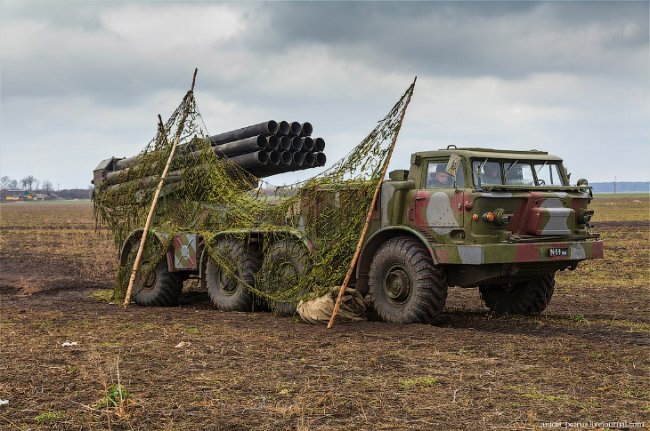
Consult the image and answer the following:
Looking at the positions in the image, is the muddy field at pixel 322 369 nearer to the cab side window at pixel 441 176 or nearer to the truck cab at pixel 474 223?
the truck cab at pixel 474 223

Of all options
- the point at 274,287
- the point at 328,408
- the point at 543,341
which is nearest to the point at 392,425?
the point at 328,408

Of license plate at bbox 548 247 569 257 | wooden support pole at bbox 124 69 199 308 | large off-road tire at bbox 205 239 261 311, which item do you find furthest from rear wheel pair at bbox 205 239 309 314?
license plate at bbox 548 247 569 257

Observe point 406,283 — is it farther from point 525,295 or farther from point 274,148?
point 274,148

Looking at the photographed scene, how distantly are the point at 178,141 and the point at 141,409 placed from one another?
28.2ft

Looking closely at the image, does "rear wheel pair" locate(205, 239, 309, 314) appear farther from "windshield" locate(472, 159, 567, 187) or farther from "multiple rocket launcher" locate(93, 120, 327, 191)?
"windshield" locate(472, 159, 567, 187)

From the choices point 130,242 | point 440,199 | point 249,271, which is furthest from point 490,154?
point 130,242

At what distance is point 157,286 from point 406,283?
214 inches

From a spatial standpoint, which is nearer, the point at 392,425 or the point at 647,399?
the point at 392,425

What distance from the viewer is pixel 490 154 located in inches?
429

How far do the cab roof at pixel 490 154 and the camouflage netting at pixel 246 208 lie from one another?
2.12 feet

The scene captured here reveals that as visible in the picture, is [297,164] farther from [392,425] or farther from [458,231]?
[392,425]

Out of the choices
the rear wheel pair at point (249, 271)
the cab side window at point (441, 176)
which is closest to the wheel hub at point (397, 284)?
the cab side window at point (441, 176)

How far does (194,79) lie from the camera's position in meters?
14.8

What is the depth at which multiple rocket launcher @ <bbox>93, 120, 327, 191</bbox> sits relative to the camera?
44.2ft
